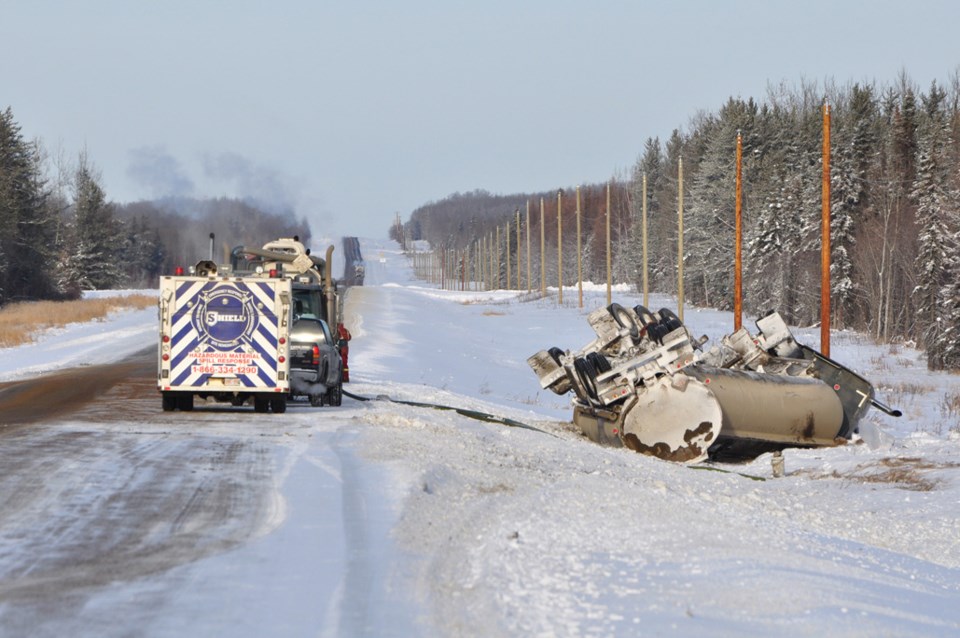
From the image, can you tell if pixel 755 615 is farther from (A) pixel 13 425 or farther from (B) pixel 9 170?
(B) pixel 9 170

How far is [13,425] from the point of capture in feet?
53.2

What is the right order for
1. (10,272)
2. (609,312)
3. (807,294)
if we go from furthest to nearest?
(10,272) → (807,294) → (609,312)

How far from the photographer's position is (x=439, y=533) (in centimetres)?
832

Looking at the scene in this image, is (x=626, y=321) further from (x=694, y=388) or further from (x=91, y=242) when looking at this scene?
(x=91, y=242)

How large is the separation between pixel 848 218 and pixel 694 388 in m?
56.5

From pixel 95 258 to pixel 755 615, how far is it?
335 ft

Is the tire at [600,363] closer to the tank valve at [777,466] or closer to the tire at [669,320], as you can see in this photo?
the tire at [669,320]

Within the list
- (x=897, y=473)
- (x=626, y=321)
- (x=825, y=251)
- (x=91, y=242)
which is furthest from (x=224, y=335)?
(x=91, y=242)

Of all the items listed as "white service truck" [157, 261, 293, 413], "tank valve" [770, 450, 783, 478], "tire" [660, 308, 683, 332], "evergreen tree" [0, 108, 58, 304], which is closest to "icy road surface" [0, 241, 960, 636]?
"tank valve" [770, 450, 783, 478]

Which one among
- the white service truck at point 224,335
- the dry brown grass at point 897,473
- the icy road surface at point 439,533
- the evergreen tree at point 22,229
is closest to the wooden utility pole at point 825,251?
the icy road surface at point 439,533

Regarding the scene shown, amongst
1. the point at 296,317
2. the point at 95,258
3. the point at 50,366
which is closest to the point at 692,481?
the point at 296,317

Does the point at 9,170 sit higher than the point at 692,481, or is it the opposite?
the point at 9,170

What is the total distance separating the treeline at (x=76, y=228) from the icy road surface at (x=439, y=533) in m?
42.5

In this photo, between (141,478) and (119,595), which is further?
(141,478)
